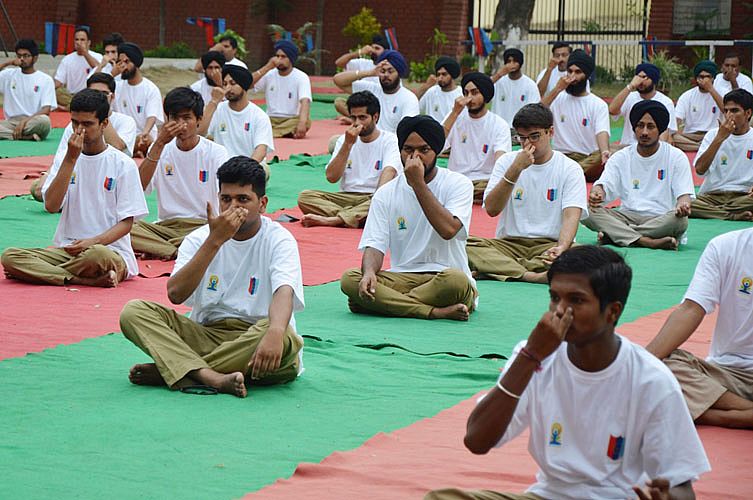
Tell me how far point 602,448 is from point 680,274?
5666 mm

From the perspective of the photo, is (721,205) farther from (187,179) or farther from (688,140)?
(187,179)

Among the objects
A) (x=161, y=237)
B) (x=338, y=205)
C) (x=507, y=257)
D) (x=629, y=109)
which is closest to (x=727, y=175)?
(x=629, y=109)

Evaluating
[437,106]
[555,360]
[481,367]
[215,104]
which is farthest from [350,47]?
[555,360]

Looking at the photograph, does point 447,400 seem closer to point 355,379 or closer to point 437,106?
point 355,379

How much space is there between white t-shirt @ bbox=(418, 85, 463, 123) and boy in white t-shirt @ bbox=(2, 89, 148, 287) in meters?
6.90

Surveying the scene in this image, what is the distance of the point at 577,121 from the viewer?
13.1 metres

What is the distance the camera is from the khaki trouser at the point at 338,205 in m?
10.3

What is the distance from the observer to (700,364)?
191 inches

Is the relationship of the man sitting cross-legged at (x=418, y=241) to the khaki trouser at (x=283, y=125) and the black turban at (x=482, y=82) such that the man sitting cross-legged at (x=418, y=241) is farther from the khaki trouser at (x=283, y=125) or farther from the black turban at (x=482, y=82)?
the khaki trouser at (x=283, y=125)

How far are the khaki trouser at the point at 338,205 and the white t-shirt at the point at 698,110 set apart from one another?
622 cm

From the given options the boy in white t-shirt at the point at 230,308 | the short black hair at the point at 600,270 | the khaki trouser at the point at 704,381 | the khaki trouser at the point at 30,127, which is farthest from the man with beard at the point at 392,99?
the short black hair at the point at 600,270

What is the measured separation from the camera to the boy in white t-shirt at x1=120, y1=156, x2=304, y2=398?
5059mm

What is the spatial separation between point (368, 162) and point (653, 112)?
249cm

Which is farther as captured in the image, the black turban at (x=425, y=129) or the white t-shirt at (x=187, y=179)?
the white t-shirt at (x=187, y=179)
